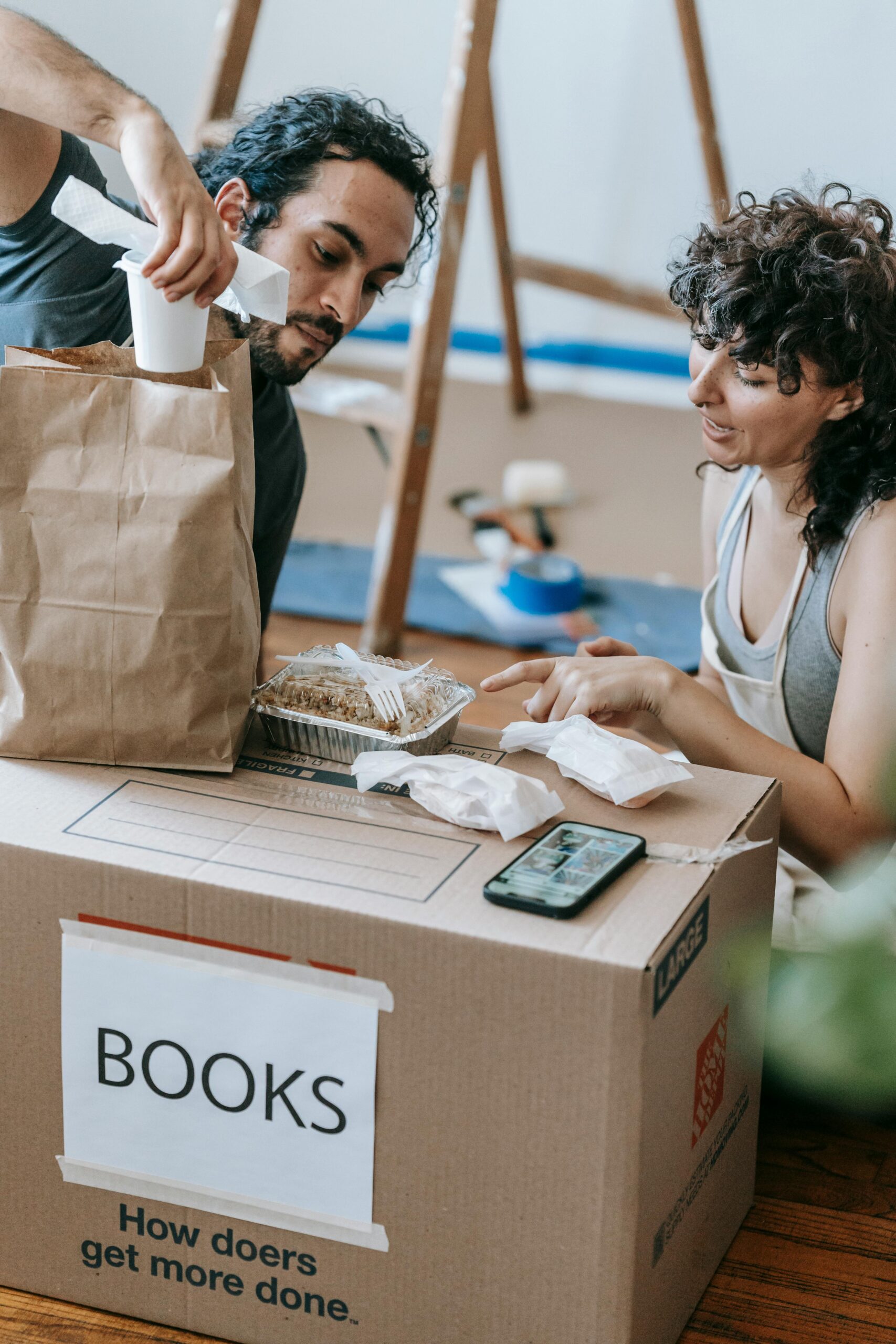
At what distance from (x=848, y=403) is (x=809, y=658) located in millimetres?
255

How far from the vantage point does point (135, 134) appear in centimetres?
95

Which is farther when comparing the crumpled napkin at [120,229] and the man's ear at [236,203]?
the man's ear at [236,203]

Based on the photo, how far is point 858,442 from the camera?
124 centimetres

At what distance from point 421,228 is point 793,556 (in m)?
0.74

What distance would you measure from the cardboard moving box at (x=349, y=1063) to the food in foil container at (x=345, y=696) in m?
0.06

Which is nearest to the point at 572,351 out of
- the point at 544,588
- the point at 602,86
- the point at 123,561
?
the point at 602,86

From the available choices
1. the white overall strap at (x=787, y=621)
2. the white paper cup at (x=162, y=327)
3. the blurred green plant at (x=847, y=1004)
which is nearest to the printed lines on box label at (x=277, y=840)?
the white paper cup at (x=162, y=327)

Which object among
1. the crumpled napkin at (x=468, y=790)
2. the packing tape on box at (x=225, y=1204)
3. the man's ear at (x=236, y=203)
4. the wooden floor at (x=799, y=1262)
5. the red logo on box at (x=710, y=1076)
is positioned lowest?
the wooden floor at (x=799, y=1262)

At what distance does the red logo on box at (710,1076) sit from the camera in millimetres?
889

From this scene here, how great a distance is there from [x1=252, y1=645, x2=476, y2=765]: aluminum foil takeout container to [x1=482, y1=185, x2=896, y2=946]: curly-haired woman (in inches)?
1.8

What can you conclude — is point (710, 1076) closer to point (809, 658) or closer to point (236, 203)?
point (809, 658)

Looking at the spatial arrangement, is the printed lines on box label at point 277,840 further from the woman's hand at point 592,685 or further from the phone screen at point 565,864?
the woman's hand at point 592,685

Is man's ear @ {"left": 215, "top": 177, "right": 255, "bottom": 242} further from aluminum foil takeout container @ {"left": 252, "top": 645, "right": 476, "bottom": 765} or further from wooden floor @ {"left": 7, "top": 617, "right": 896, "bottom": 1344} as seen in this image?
wooden floor @ {"left": 7, "top": 617, "right": 896, "bottom": 1344}

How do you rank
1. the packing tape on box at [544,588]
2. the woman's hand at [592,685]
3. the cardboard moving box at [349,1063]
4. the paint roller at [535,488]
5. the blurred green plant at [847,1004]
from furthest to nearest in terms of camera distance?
the paint roller at [535,488] → the packing tape on box at [544,588] → the woman's hand at [592,685] → the cardboard moving box at [349,1063] → the blurred green plant at [847,1004]
